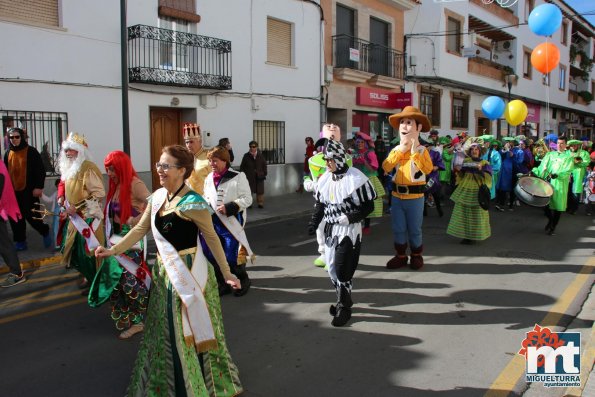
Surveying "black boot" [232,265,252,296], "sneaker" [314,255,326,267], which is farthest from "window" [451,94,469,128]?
"black boot" [232,265,252,296]

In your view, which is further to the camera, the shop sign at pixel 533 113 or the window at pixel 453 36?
the shop sign at pixel 533 113

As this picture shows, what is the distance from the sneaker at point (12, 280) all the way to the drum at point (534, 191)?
7.72 meters

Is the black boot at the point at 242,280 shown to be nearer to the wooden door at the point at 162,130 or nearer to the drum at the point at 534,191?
the drum at the point at 534,191

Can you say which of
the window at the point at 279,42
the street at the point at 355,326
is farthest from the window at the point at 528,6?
the street at the point at 355,326

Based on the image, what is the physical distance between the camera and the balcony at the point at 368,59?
18031mm

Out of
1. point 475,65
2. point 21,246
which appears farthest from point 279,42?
point 475,65

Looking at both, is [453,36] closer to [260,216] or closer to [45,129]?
[260,216]

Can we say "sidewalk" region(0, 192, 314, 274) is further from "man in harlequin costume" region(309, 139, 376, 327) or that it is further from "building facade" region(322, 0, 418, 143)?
"man in harlequin costume" region(309, 139, 376, 327)

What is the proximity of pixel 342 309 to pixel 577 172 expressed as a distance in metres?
8.74

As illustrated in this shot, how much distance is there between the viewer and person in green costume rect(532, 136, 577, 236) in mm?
9477

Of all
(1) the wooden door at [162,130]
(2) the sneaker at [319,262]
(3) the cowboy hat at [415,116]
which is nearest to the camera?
(3) the cowboy hat at [415,116]

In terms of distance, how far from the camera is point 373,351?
4391 mm

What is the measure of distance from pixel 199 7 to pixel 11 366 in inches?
424

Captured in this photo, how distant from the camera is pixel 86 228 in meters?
4.94
